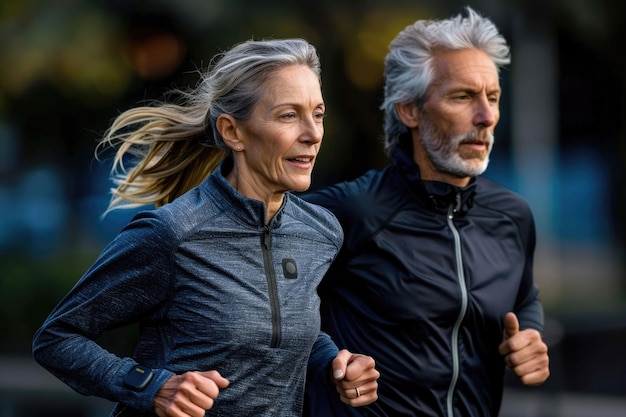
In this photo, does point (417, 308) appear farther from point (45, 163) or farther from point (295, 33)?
point (45, 163)

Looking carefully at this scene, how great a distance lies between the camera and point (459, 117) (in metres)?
4.72

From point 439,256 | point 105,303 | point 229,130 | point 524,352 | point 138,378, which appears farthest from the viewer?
point 439,256

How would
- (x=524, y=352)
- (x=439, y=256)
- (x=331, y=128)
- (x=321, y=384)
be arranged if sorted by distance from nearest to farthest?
(x=321, y=384)
(x=524, y=352)
(x=439, y=256)
(x=331, y=128)

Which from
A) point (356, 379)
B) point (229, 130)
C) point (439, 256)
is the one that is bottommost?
point (356, 379)

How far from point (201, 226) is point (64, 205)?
8931 mm

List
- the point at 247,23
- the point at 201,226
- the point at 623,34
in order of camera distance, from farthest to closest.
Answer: the point at 623,34 < the point at 247,23 < the point at 201,226

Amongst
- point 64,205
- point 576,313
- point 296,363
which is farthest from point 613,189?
point 296,363

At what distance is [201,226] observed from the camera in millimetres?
3633

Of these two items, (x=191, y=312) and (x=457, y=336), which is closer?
(x=191, y=312)

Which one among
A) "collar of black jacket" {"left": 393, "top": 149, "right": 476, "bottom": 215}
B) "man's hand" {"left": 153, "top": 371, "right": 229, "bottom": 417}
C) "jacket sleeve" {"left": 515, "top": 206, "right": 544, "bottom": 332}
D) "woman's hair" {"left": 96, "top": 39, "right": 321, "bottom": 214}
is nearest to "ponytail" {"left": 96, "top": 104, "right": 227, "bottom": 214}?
"woman's hair" {"left": 96, "top": 39, "right": 321, "bottom": 214}

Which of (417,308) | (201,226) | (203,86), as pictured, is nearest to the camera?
(201,226)

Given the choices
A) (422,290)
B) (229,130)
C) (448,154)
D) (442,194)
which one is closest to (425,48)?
(448,154)

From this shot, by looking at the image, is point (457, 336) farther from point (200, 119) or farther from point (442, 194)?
point (200, 119)

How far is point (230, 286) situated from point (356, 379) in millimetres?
446
